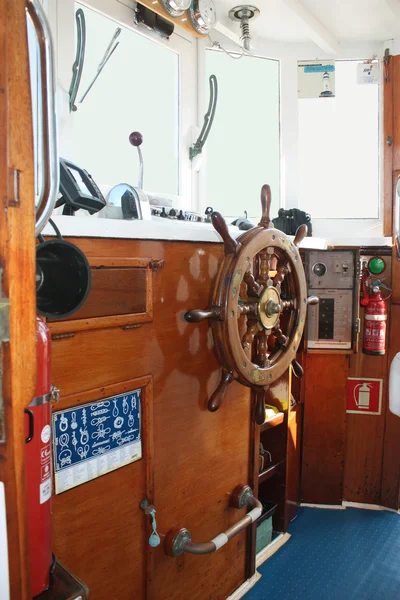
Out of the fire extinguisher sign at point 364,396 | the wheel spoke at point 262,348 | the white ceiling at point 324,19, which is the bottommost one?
the fire extinguisher sign at point 364,396

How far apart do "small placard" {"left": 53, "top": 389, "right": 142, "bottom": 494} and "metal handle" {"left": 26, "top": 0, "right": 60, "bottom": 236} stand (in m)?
0.58

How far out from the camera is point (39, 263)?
88cm

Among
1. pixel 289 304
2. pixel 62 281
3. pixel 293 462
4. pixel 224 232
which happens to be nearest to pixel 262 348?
pixel 289 304

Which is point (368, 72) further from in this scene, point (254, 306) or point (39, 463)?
point (39, 463)

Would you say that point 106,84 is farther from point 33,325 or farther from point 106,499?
point 33,325

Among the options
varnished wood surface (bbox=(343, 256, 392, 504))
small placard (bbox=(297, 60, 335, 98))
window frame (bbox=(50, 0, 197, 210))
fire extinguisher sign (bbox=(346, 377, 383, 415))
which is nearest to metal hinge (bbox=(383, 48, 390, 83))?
small placard (bbox=(297, 60, 335, 98))

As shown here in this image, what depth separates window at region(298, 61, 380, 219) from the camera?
9.60ft

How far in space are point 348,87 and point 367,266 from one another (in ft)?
3.91

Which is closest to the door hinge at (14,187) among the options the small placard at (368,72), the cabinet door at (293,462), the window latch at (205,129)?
the cabinet door at (293,462)

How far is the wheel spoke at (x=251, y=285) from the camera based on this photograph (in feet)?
4.91

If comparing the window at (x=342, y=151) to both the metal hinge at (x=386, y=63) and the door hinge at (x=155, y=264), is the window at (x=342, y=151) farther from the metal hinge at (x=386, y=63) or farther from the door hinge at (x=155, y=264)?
the door hinge at (x=155, y=264)

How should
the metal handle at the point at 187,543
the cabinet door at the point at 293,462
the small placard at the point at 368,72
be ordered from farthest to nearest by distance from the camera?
1. the small placard at the point at 368,72
2. the cabinet door at the point at 293,462
3. the metal handle at the point at 187,543

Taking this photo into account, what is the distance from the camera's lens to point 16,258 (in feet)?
1.78

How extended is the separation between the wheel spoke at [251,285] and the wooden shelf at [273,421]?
2.56 feet
